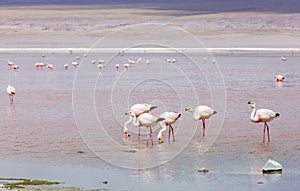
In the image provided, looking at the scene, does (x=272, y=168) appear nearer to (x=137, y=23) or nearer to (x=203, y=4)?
(x=137, y=23)

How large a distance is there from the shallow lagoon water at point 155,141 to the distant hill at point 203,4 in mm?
53478

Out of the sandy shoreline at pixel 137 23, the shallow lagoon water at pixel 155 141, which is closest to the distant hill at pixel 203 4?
the sandy shoreline at pixel 137 23

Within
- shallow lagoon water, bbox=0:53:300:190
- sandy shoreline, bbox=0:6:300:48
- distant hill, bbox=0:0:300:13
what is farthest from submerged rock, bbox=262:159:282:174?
distant hill, bbox=0:0:300:13

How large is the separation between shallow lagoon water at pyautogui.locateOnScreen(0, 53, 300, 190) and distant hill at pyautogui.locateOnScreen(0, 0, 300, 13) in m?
53.5

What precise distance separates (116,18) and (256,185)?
Result: 56812 mm

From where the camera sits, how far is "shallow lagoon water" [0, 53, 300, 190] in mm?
9570

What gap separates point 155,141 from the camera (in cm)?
1243

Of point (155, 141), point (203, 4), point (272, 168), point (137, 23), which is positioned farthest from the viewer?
point (203, 4)

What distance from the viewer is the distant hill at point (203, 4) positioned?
75.3 m

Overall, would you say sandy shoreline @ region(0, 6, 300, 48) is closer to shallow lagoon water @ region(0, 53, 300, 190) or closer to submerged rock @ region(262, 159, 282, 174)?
shallow lagoon water @ region(0, 53, 300, 190)

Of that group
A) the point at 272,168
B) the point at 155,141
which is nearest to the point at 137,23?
the point at 155,141

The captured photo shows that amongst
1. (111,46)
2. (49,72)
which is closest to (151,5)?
(111,46)

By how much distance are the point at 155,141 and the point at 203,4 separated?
71400 mm

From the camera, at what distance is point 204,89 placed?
2031 centimetres
